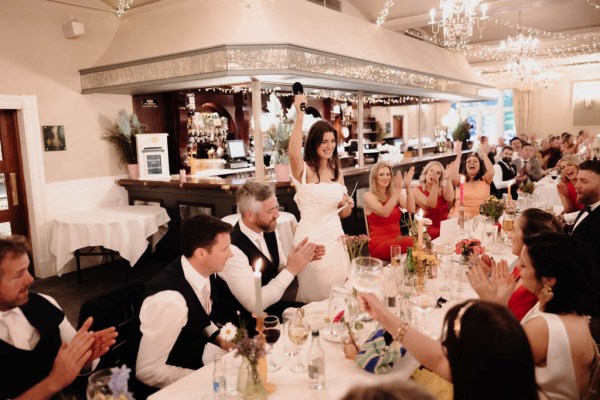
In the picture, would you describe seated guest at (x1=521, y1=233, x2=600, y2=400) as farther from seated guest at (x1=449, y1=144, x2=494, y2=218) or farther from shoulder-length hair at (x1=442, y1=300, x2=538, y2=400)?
seated guest at (x1=449, y1=144, x2=494, y2=218)

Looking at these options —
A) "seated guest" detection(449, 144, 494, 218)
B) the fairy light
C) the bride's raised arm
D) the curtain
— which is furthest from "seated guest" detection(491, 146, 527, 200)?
the curtain

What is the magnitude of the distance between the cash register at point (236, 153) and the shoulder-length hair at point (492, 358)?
8.58 m

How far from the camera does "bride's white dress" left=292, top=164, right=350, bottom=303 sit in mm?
3354

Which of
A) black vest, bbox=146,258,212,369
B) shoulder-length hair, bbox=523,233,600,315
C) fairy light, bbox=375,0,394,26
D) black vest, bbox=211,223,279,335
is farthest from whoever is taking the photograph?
fairy light, bbox=375,0,394,26

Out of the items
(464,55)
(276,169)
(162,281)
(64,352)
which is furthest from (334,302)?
(464,55)

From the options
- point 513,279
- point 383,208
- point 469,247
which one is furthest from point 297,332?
point 383,208

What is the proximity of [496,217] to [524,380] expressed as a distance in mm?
3183

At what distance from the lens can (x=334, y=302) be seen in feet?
7.57

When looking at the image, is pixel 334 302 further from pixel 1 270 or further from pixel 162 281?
pixel 1 270

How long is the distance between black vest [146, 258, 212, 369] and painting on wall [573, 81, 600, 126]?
715 inches

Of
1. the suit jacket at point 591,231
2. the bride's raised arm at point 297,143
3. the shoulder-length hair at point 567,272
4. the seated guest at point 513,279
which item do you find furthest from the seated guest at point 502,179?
the shoulder-length hair at point 567,272

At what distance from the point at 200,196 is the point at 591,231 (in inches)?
183

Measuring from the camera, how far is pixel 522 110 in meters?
17.7

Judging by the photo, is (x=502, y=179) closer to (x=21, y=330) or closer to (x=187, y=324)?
(x=187, y=324)
